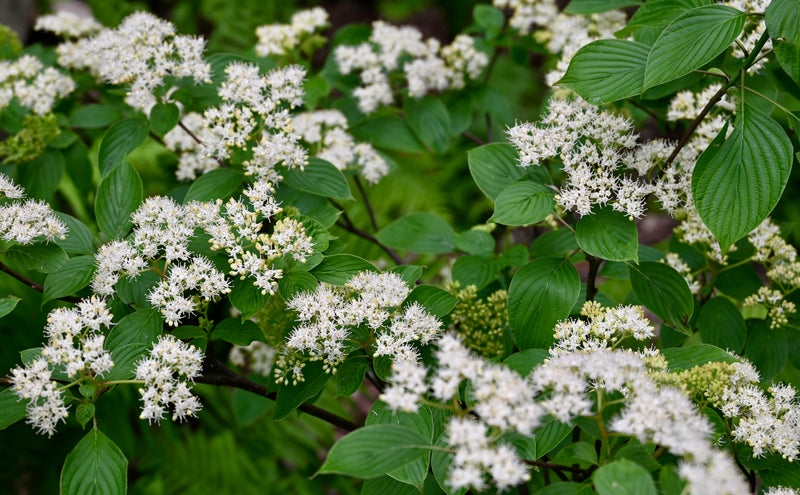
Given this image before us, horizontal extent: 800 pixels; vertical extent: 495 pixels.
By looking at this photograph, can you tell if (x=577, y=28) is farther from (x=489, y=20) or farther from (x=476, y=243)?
(x=476, y=243)

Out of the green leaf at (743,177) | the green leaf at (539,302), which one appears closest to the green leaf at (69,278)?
the green leaf at (539,302)

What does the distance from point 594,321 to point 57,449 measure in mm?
2588

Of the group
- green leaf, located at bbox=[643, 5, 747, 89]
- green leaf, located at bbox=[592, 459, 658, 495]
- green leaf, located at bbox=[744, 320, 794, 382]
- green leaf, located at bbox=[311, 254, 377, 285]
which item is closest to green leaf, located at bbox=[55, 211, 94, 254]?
green leaf, located at bbox=[311, 254, 377, 285]

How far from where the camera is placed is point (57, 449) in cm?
279

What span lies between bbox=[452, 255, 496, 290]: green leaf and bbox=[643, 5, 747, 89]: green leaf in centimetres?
72

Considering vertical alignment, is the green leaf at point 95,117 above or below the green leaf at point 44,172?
above

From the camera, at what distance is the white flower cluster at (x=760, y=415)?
1.25 meters

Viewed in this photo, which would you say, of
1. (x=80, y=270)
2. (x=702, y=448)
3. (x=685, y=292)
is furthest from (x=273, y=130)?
(x=702, y=448)

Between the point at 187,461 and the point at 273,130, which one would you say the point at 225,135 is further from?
the point at 187,461

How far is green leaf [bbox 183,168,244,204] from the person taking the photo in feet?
5.56

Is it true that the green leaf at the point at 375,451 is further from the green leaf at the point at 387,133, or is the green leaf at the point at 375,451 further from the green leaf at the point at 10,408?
the green leaf at the point at 387,133

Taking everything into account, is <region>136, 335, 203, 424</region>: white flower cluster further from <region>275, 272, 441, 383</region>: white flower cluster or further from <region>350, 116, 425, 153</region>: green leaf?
<region>350, 116, 425, 153</region>: green leaf

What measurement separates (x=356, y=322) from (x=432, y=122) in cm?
123

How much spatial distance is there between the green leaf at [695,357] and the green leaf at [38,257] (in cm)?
146
